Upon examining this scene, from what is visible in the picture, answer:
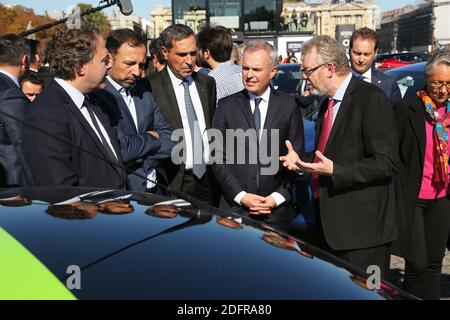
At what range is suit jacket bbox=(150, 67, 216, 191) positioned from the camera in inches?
177

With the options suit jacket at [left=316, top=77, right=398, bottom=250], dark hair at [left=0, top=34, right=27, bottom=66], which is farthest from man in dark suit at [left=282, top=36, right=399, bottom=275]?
dark hair at [left=0, top=34, right=27, bottom=66]

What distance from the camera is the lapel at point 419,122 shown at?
395 centimetres

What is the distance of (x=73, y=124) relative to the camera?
10.2 feet

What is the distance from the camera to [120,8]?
973 centimetres

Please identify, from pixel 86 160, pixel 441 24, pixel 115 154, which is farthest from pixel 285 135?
pixel 441 24

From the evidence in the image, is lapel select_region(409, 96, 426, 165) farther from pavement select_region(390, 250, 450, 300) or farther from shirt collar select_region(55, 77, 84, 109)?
shirt collar select_region(55, 77, 84, 109)

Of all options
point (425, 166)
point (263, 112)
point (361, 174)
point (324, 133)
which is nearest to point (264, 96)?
point (263, 112)

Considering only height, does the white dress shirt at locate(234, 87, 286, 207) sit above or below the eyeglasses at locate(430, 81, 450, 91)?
below

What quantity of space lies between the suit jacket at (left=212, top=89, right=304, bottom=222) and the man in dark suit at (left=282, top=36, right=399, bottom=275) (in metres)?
0.43

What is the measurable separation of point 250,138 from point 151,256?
2.26 m

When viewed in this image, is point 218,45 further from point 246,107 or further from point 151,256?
point 151,256
